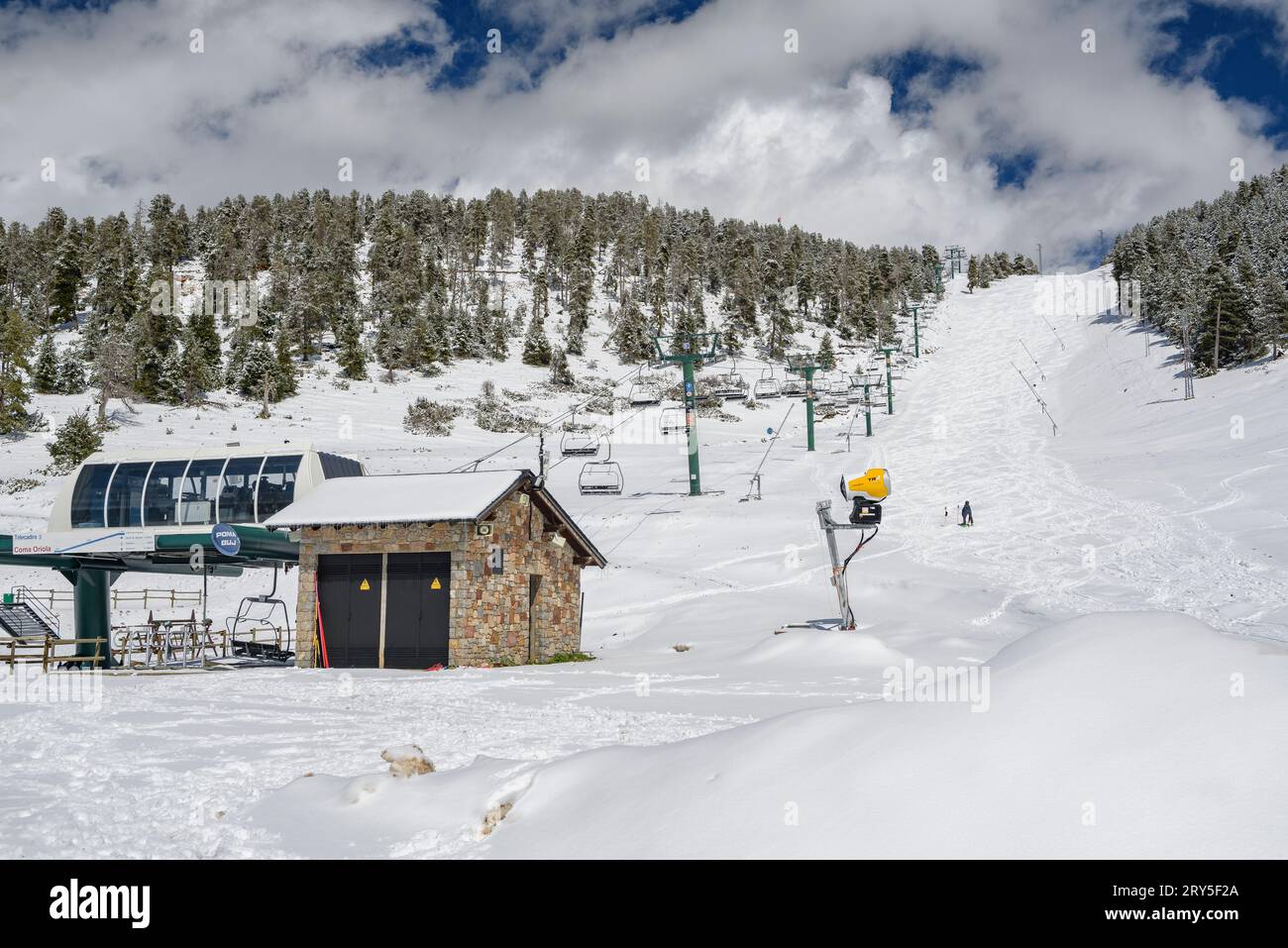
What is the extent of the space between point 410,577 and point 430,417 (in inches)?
1760

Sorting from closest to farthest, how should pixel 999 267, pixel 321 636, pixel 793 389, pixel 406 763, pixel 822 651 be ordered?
pixel 406 763, pixel 822 651, pixel 321 636, pixel 793 389, pixel 999 267

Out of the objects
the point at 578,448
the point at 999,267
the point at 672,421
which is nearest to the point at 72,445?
the point at 578,448

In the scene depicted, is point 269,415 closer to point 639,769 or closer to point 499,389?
point 499,389

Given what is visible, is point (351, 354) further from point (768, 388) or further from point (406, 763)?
point (406, 763)

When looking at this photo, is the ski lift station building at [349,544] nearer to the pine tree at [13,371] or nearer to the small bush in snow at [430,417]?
the pine tree at [13,371]

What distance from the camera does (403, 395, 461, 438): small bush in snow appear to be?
59250 mm

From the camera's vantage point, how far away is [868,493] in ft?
52.2

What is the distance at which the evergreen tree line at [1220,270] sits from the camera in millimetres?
59844

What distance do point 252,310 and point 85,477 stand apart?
212 ft

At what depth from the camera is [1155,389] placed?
61.6 metres

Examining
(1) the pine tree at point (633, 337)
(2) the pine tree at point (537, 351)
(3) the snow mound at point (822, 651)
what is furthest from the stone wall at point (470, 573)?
(1) the pine tree at point (633, 337)

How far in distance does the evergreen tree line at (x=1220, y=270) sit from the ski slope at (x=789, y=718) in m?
26.8

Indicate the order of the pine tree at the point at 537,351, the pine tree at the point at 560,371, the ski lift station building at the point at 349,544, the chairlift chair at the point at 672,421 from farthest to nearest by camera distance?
the pine tree at the point at 537,351, the pine tree at the point at 560,371, the chairlift chair at the point at 672,421, the ski lift station building at the point at 349,544

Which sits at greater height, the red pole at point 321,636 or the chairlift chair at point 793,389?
the chairlift chair at point 793,389
